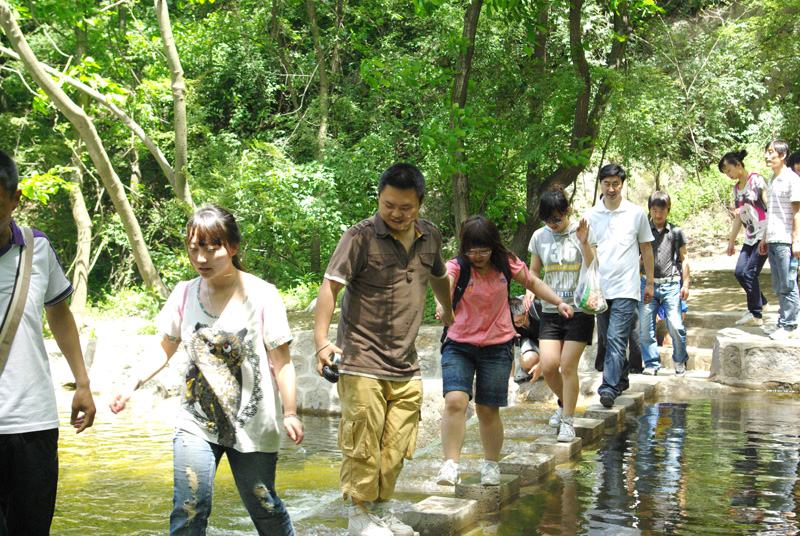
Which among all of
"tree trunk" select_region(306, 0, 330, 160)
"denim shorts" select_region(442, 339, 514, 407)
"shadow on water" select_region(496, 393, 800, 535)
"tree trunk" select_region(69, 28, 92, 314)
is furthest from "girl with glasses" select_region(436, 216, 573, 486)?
"tree trunk" select_region(306, 0, 330, 160)

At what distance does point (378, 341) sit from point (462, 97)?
10.4m

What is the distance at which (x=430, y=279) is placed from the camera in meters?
5.10

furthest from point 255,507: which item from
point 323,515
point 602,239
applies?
point 602,239

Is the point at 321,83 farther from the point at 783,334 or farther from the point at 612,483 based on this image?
the point at 612,483

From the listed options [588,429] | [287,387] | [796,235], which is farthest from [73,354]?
[796,235]

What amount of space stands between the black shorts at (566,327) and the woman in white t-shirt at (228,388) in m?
3.44

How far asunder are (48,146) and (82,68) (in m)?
7.26

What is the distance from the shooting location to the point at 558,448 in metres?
7.05

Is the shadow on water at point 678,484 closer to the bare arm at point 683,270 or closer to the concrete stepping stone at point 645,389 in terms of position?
the concrete stepping stone at point 645,389

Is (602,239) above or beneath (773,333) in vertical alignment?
above

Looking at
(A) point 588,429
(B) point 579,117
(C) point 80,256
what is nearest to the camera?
(A) point 588,429

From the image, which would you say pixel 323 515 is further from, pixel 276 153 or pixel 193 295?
pixel 276 153

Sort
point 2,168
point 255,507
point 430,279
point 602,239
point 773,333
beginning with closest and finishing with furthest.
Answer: point 2,168, point 255,507, point 430,279, point 602,239, point 773,333

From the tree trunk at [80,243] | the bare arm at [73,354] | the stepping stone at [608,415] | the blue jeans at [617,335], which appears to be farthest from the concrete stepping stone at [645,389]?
the tree trunk at [80,243]
